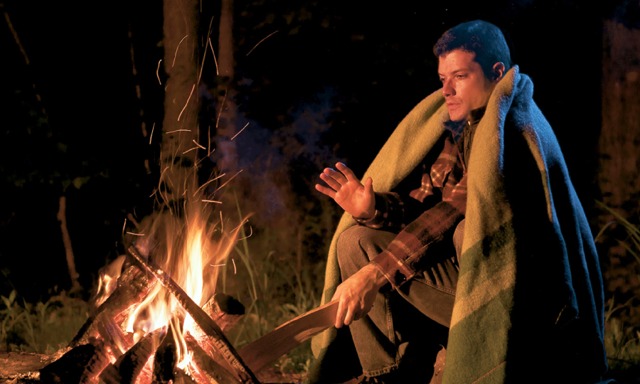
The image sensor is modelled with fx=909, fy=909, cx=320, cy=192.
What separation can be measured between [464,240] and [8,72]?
415 centimetres

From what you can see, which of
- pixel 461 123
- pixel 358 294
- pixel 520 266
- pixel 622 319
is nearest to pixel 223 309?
pixel 358 294

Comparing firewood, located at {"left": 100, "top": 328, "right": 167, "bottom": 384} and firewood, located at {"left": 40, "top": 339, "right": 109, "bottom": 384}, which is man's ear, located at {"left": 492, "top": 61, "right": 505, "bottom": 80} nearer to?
firewood, located at {"left": 100, "top": 328, "right": 167, "bottom": 384}

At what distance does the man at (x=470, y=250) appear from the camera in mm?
3375

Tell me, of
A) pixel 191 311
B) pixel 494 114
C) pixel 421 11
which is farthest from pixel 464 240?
pixel 421 11

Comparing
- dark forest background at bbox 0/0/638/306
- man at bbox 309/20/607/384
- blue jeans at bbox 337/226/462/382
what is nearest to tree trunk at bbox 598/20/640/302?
dark forest background at bbox 0/0/638/306

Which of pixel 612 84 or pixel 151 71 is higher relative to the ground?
pixel 151 71

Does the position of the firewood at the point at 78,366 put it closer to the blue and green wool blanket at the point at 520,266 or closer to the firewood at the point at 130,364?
the firewood at the point at 130,364

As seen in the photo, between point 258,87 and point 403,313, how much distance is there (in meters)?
2.86

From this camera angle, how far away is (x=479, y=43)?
3695 millimetres

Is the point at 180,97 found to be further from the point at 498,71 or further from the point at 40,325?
the point at 498,71

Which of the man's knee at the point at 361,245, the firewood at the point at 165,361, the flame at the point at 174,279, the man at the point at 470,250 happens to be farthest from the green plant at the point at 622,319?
the firewood at the point at 165,361

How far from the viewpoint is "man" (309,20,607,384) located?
3.38 metres

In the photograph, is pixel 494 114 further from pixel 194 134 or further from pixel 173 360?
pixel 194 134

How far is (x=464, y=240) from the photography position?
340cm
